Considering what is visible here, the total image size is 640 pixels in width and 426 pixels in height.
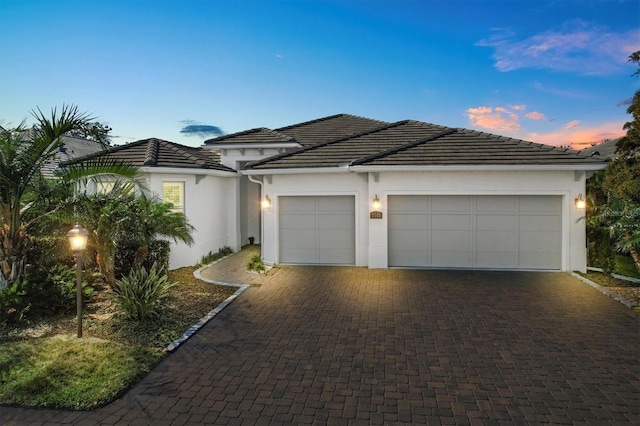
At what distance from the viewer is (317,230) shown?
1242cm

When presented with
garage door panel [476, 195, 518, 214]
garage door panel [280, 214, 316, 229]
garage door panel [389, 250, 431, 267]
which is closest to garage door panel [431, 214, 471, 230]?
garage door panel [476, 195, 518, 214]

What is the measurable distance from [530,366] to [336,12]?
12886 millimetres

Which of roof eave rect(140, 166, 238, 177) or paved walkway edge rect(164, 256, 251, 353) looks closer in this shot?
paved walkway edge rect(164, 256, 251, 353)

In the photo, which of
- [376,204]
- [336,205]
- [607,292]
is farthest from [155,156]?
[607,292]

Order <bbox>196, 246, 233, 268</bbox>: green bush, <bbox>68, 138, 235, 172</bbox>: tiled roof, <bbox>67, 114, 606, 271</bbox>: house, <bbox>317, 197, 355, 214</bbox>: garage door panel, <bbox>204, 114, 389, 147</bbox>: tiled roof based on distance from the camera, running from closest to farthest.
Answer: <bbox>67, 114, 606, 271</bbox>: house, <bbox>68, 138, 235, 172</bbox>: tiled roof, <bbox>317, 197, 355, 214</bbox>: garage door panel, <bbox>196, 246, 233, 268</bbox>: green bush, <bbox>204, 114, 389, 147</bbox>: tiled roof

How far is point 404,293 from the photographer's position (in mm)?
8984

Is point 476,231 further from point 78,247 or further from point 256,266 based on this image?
point 78,247

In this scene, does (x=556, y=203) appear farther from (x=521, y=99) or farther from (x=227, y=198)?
(x=227, y=198)

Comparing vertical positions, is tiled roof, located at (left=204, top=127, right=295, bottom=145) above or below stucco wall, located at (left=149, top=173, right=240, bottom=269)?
above

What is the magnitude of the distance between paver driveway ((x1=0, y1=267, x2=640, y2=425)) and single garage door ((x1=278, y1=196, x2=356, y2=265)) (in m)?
3.45

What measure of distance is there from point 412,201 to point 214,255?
761cm

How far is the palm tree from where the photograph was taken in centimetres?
680

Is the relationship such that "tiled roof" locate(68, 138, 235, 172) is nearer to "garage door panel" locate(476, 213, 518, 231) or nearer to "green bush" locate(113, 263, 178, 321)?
"green bush" locate(113, 263, 178, 321)

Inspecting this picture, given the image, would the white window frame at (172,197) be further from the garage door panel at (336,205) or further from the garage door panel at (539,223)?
the garage door panel at (539,223)
